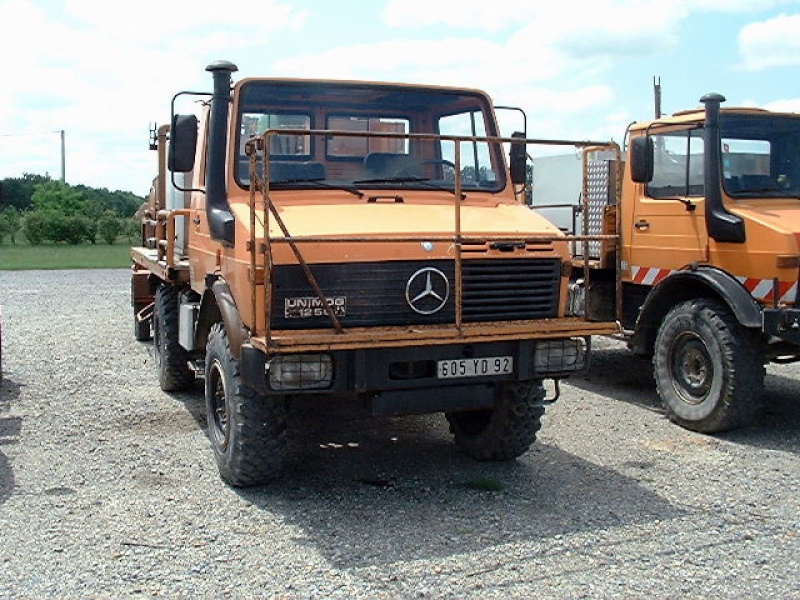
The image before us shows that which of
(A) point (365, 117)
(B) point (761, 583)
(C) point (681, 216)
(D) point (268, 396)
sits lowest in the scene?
(B) point (761, 583)

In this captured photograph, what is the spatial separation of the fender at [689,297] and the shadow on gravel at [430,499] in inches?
68.1

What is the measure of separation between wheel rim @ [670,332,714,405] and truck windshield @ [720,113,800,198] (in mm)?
1221

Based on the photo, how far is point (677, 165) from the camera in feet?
26.5

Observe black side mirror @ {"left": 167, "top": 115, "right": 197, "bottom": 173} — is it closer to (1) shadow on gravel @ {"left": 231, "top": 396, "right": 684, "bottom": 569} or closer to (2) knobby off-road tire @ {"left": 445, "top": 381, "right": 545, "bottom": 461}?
(1) shadow on gravel @ {"left": 231, "top": 396, "right": 684, "bottom": 569}

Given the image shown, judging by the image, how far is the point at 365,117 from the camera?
661 cm

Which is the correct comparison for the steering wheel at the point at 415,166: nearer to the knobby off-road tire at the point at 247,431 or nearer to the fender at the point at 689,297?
the knobby off-road tire at the point at 247,431

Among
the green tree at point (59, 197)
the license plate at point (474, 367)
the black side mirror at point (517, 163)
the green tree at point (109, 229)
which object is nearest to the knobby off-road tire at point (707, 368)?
the black side mirror at point (517, 163)

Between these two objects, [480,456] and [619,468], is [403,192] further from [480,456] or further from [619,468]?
[619,468]

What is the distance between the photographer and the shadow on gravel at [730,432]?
289 inches

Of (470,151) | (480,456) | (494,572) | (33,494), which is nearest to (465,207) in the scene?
(470,151)

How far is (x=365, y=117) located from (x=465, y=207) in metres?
1.02

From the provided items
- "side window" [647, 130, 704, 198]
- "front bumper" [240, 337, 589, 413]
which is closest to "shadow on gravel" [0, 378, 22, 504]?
"front bumper" [240, 337, 589, 413]

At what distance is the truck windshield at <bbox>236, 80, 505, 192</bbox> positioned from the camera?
19.9 ft

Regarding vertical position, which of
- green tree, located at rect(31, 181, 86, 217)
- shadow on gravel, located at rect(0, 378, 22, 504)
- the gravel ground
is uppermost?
green tree, located at rect(31, 181, 86, 217)
